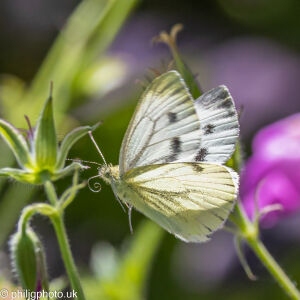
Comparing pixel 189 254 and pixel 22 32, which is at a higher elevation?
pixel 22 32

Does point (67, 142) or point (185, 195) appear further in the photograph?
point (185, 195)

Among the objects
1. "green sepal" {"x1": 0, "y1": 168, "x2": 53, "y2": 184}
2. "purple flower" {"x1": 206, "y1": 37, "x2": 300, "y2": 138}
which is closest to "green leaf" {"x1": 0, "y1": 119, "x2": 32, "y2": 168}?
"green sepal" {"x1": 0, "y1": 168, "x2": 53, "y2": 184}

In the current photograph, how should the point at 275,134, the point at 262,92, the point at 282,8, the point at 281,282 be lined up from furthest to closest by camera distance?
the point at 282,8 → the point at 262,92 → the point at 275,134 → the point at 281,282

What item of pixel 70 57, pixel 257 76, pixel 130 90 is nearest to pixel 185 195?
pixel 70 57

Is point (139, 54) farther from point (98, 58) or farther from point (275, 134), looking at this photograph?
point (275, 134)

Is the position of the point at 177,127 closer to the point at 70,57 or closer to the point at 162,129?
the point at 162,129

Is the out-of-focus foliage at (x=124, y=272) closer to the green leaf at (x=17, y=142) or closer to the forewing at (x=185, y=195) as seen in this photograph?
the forewing at (x=185, y=195)

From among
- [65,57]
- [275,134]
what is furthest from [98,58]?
[275,134]
